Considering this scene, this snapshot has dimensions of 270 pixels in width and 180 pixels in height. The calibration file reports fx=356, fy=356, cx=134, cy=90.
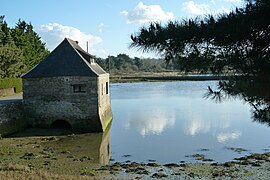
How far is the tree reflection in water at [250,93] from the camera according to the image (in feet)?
13.9

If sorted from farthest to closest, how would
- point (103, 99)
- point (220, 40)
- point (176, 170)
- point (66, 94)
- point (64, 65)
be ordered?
1. point (103, 99)
2. point (64, 65)
3. point (66, 94)
4. point (176, 170)
5. point (220, 40)

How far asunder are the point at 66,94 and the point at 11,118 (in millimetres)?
2879

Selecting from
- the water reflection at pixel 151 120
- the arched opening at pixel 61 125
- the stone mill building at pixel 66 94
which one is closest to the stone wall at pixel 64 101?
the stone mill building at pixel 66 94

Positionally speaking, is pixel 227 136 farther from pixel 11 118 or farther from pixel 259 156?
pixel 11 118

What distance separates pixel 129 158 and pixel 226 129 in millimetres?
7385

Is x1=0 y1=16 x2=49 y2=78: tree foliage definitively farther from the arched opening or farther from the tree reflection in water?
the tree reflection in water

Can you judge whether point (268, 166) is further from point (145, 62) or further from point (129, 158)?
point (145, 62)

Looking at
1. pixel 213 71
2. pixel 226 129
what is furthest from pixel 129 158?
pixel 213 71

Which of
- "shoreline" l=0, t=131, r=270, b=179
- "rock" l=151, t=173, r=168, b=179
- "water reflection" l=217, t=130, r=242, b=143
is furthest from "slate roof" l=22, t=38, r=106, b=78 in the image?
"rock" l=151, t=173, r=168, b=179

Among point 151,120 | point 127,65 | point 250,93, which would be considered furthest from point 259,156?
point 127,65

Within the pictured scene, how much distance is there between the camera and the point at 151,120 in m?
22.1

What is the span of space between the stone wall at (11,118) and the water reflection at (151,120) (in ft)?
18.9

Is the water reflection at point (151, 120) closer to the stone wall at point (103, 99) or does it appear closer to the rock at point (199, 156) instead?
the stone wall at point (103, 99)

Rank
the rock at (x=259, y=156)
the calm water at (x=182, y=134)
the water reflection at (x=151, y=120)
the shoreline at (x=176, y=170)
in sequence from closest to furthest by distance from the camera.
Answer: the shoreline at (x=176, y=170)
the rock at (x=259, y=156)
the calm water at (x=182, y=134)
the water reflection at (x=151, y=120)
